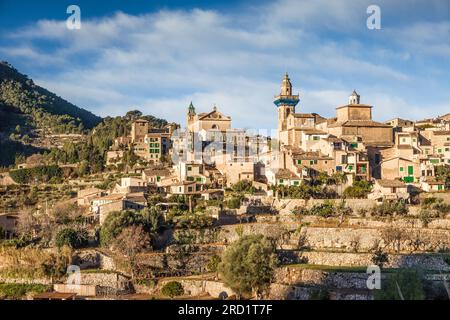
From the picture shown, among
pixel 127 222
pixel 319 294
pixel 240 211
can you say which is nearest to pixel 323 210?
pixel 240 211

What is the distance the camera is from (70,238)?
29406 mm

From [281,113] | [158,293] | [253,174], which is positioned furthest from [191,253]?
[281,113]

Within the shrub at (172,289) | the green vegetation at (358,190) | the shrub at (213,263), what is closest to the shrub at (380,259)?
the shrub at (213,263)

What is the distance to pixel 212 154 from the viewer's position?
42406mm

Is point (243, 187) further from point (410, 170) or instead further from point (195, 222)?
point (410, 170)

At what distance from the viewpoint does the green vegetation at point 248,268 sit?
23.7m

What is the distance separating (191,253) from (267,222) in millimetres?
4403

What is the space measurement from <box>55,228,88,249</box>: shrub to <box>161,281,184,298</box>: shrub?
5316 mm

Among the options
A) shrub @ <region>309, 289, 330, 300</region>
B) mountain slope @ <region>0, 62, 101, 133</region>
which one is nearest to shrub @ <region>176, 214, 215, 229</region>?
shrub @ <region>309, 289, 330, 300</region>

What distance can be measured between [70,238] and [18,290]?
3386 mm

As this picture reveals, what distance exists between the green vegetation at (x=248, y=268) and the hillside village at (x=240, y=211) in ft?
0.35

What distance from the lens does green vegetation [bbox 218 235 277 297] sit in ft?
77.6

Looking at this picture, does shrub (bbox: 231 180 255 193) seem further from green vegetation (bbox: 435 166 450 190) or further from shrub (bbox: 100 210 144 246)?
green vegetation (bbox: 435 166 450 190)

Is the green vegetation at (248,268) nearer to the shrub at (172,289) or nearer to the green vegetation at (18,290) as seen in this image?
the shrub at (172,289)
